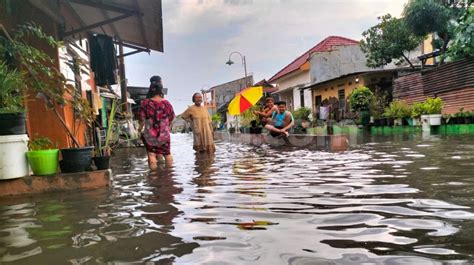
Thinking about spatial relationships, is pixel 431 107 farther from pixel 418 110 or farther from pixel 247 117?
pixel 247 117

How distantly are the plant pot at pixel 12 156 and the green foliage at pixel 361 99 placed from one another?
61.1ft

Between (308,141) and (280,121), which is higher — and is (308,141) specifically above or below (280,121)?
below

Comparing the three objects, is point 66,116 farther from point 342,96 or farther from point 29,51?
point 342,96

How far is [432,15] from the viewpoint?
20812mm

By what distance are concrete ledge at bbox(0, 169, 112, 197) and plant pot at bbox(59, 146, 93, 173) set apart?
9 cm

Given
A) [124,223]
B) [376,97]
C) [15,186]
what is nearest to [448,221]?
[124,223]

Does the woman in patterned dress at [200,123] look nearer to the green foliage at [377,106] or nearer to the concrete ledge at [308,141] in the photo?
the concrete ledge at [308,141]

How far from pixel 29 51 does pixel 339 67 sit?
28.5 m

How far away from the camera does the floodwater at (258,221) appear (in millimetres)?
2277

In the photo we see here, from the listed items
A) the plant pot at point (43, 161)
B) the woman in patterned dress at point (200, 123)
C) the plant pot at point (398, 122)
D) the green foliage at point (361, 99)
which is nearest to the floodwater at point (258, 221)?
the plant pot at point (43, 161)

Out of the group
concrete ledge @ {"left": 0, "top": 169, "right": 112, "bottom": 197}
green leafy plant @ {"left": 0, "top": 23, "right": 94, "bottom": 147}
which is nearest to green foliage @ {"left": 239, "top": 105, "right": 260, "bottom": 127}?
green leafy plant @ {"left": 0, "top": 23, "right": 94, "bottom": 147}

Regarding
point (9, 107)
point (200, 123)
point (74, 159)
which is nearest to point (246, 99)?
point (200, 123)

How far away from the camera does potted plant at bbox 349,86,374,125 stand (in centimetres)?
2058

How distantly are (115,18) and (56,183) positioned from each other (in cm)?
414
